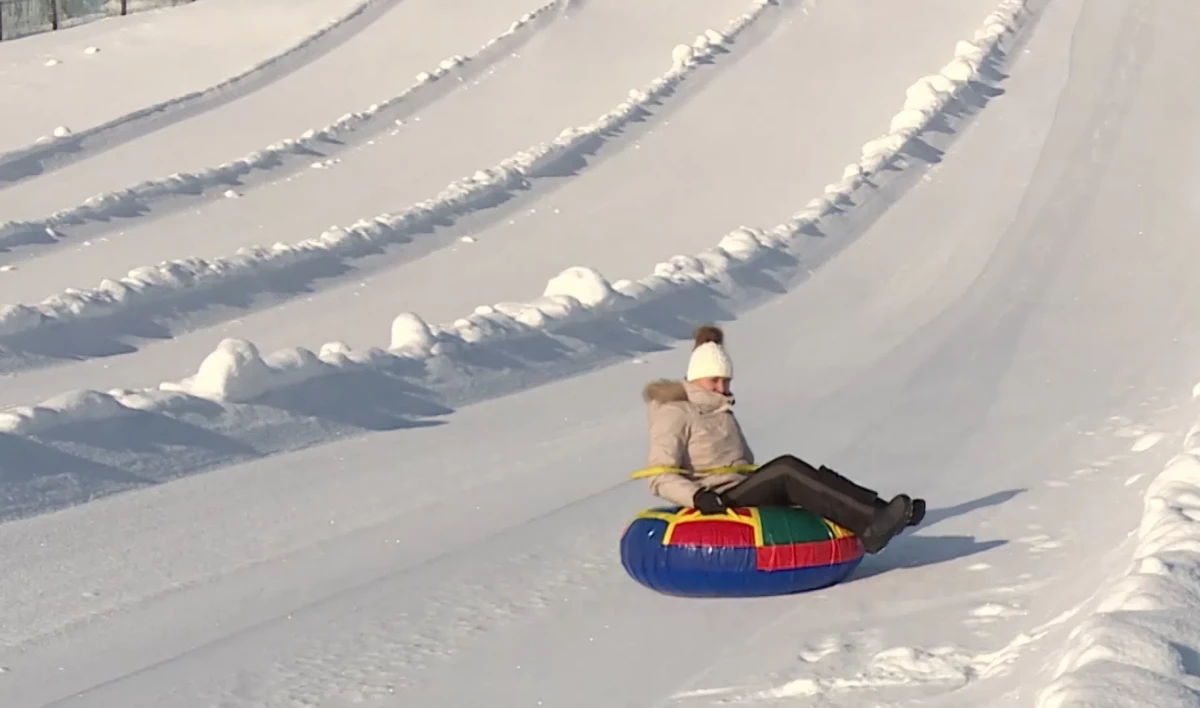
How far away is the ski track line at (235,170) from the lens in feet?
48.0

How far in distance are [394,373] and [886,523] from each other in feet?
14.9

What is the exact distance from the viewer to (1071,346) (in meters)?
10.5

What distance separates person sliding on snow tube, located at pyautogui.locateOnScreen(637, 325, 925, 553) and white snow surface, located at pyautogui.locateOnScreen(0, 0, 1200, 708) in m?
0.27

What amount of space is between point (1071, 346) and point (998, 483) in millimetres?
3329

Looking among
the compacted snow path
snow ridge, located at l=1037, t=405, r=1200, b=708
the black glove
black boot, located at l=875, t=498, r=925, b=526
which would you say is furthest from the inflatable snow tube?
the compacted snow path

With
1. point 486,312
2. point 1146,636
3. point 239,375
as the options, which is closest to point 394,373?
point 239,375

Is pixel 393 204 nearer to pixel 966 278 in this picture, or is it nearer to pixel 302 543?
pixel 966 278

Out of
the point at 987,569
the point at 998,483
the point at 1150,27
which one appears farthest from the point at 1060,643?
the point at 1150,27

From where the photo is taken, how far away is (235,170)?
17000 mm

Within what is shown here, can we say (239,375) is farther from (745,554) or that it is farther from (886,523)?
→ (886,523)

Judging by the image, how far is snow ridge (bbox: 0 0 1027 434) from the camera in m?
8.85

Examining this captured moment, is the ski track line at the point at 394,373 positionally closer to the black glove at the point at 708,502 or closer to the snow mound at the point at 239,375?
the snow mound at the point at 239,375

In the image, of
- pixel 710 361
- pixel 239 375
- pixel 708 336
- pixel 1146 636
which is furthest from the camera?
pixel 239 375

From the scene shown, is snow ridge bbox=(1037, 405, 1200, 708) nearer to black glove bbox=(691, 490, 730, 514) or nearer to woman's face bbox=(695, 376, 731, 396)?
black glove bbox=(691, 490, 730, 514)
